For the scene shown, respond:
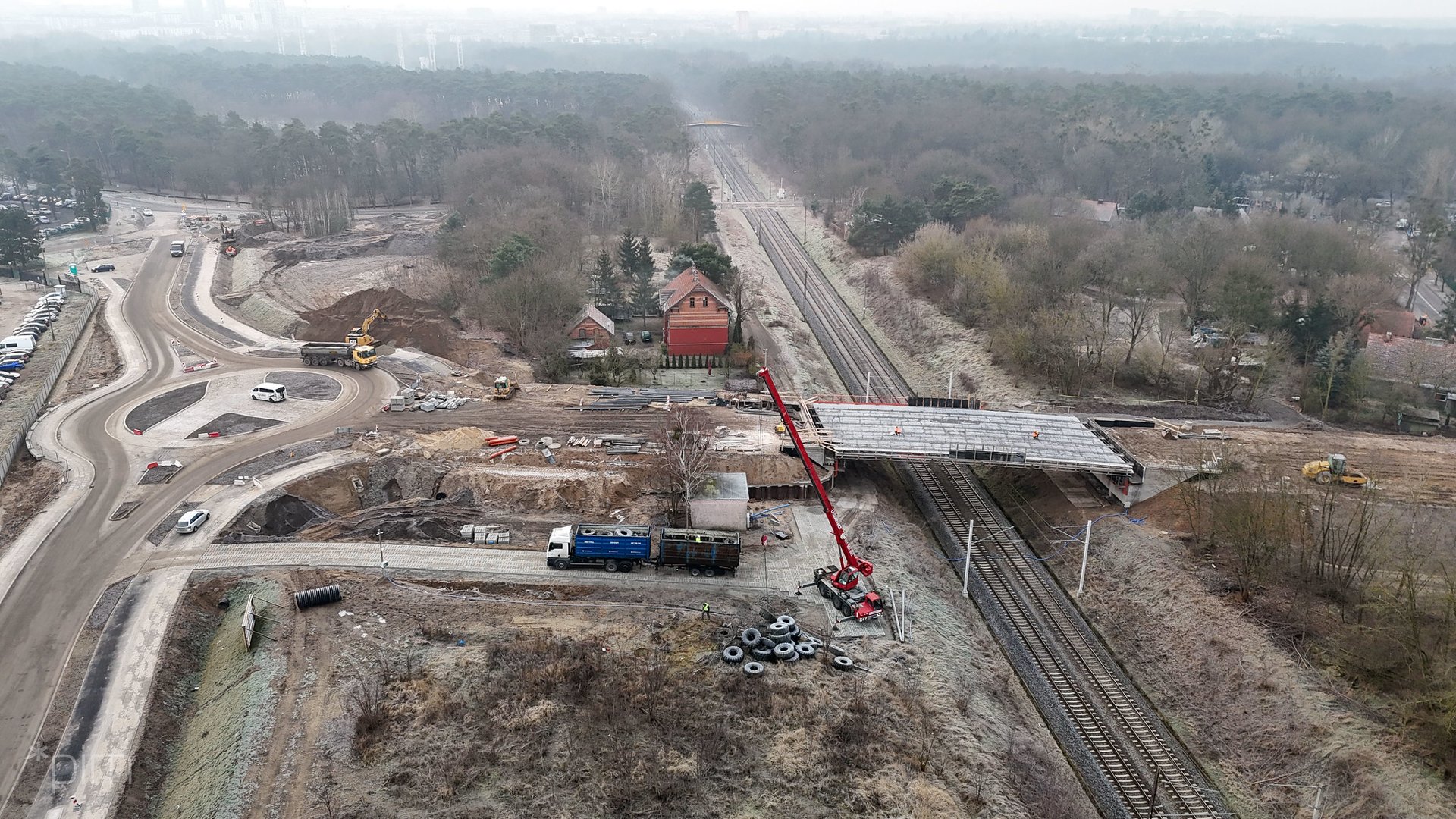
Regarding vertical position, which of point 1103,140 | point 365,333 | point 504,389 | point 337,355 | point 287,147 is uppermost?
point 1103,140

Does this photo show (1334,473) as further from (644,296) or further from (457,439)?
(644,296)

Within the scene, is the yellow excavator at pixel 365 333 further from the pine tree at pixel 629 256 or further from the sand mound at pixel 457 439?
the pine tree at pixel 629 256

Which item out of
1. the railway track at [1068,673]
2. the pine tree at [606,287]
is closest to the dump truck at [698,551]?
the railway track at [1068,673]

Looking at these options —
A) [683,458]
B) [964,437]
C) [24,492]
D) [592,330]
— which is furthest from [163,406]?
[964,437]

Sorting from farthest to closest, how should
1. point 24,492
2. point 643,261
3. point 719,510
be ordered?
point 643,261 < point 24,492 < point 719,510

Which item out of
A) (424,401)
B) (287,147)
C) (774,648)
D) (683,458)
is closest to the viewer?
(774,648)

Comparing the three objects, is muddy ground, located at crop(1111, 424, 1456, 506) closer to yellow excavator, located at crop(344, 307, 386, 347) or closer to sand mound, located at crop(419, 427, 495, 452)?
sand mound, located at crop(419, 427, 495, 452)

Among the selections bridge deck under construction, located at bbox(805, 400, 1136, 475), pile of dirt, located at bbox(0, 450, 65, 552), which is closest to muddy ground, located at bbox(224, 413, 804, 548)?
bridge deck under construction, located at bbox(805, 400, 1136, 475)
